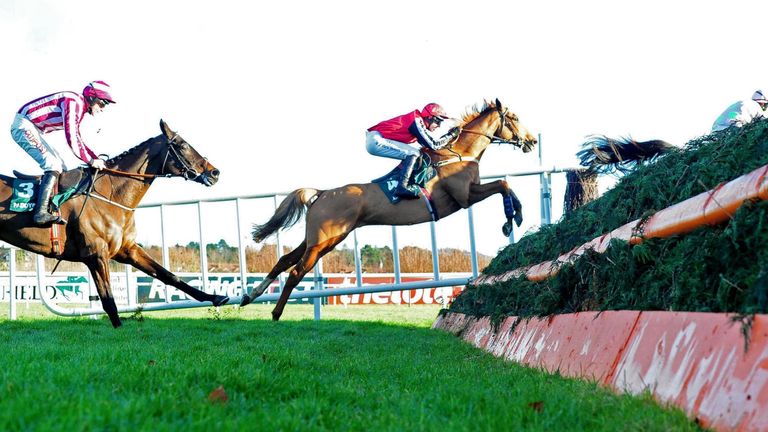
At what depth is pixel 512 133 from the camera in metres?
10.3

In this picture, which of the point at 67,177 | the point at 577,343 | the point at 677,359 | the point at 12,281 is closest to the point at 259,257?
the point at 12,281

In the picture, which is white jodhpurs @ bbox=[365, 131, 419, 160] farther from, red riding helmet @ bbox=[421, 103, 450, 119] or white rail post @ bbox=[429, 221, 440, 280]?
white rail post @ bbox=[429, 221, 440, 280]

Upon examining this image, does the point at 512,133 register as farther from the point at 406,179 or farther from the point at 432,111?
the point at 406,179

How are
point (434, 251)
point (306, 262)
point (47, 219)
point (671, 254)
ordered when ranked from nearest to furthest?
point (671, 254), point (47, 219), point (306, 262), point (434, 251)

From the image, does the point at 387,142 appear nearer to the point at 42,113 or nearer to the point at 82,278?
the point at 42,113

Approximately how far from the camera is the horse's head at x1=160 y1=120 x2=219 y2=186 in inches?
342

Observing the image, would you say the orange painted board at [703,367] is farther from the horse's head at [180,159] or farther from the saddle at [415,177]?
the horse's head at [180,159]

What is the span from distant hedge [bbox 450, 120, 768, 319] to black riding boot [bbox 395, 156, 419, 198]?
3461 mm

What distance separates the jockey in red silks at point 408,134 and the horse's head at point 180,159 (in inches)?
93.2

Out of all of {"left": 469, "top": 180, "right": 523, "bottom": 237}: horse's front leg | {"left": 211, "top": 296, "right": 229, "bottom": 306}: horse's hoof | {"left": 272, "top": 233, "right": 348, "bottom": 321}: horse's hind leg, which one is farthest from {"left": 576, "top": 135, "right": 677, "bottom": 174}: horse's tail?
{"left": 211, "top": 296, "right": 229, "bottom": 306}: horse's hoof

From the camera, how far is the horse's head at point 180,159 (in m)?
8.68

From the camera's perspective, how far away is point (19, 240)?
25.3 feet

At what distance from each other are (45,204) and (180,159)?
1700 millimetres

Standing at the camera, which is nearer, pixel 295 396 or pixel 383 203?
pixel 295 396
